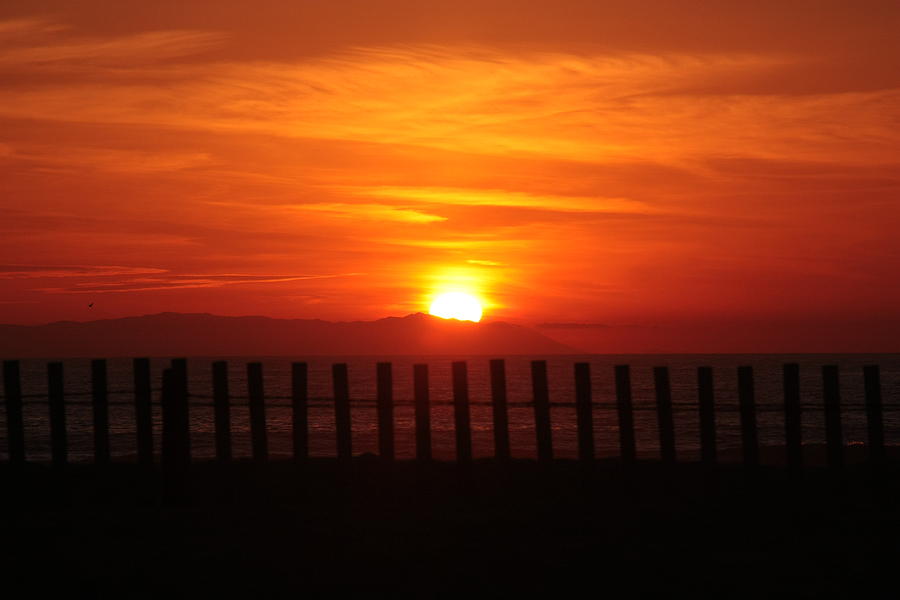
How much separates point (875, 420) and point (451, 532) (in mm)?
7730

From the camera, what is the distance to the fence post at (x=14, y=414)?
15.5m

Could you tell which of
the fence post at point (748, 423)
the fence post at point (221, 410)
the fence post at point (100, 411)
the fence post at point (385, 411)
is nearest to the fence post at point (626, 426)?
the fence post at point (748, 423)

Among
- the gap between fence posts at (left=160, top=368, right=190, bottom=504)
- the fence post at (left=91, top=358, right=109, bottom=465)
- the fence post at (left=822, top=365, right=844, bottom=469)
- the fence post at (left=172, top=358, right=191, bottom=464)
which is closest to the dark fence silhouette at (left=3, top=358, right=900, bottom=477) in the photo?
the fence post at (left=822, top=365, right=844, bottom=469)

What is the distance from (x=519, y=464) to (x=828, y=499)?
4.40 metres

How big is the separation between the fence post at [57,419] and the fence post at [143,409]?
1218 millimetres

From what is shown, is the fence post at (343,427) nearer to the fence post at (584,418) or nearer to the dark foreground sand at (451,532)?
the dark foreground sand at (451,532)

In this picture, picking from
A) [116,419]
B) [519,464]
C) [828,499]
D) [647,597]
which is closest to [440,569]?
[647,597]

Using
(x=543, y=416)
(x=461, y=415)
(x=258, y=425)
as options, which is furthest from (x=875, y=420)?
(x=258, y=425)

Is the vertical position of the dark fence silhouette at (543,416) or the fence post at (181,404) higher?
the fence post at (181,404)

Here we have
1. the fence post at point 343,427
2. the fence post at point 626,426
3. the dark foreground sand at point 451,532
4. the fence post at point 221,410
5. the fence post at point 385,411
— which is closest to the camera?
the dark foreground sand at point 451,532

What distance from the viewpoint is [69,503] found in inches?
477

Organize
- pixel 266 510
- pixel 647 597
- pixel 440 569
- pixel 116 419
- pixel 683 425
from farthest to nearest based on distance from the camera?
pixel 116 419 → pixel 683 425 → pixel 266 510 → pixel 440 569 → pixel 647 597

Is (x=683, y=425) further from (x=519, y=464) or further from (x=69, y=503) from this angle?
(x=69, y=503)

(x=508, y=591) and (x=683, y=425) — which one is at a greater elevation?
(x=508, y=591)
